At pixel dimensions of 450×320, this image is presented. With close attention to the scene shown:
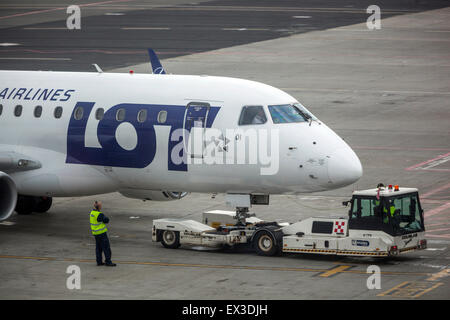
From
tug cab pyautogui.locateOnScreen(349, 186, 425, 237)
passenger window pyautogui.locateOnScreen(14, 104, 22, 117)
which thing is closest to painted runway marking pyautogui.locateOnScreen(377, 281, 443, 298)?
tug cab pyautogui.locateOnScreen(349, 186, 425, 237)

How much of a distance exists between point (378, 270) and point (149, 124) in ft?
27.3

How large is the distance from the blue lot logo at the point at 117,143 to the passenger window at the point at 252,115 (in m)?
0.83

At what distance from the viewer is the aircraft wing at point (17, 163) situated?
33.4m

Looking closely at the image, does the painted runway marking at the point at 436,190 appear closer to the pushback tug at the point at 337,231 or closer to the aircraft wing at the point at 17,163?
the pushback tug at the point at 337,231

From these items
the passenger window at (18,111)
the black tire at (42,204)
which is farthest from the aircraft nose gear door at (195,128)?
the black tire at (42,204)

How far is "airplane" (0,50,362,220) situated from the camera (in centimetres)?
3030

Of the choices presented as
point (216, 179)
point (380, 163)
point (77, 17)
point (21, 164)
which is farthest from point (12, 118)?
point (77, 17)

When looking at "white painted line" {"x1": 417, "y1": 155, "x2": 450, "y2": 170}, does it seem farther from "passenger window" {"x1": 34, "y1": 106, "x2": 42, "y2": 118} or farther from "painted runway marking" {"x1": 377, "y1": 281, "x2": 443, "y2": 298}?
"painted runway marking" {"x1": 377, "y1": 281, "x2": 443, "y2": 298}

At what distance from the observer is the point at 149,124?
31.8 meters

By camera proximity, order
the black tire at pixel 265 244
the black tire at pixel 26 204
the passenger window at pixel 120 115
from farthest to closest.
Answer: the black tire at pixel 26 204
the passenger window at pixel 120 115
the black tire at pixel 265 244

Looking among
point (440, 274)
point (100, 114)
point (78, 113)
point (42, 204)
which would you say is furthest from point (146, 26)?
point (440, 274)

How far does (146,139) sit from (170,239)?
3085 mm
